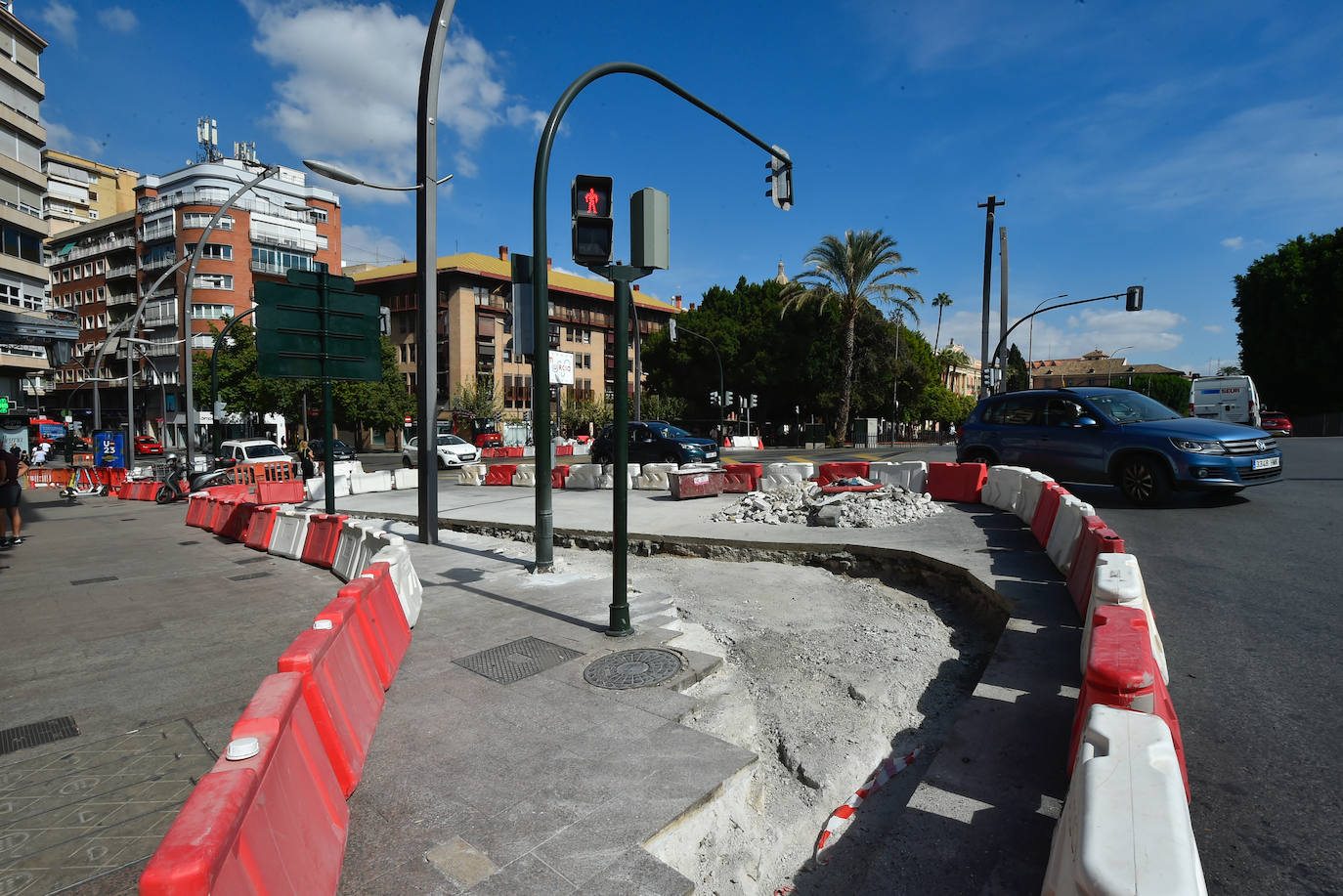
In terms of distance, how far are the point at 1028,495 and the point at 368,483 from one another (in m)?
16.9

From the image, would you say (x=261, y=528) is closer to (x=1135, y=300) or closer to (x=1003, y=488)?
(x=1003, y=488)

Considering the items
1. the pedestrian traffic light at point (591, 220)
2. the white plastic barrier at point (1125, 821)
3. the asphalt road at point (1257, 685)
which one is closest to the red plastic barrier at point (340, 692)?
the white plastic barrier at point (1125, 821)

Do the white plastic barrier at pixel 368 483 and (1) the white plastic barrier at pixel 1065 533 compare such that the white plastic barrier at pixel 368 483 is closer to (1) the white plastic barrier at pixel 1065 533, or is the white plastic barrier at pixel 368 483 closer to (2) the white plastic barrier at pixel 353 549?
(2) the white plastic barrier at pixel 353 549

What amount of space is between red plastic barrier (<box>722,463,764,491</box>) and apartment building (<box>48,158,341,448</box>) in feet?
178

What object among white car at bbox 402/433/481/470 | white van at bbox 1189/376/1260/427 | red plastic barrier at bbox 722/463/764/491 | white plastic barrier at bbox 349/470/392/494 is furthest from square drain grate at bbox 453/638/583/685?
white van at bbox 1189/376/1260/427

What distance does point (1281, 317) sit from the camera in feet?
145

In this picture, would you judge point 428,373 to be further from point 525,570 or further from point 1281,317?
point 1281,317

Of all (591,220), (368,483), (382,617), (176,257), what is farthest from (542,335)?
(176,257)

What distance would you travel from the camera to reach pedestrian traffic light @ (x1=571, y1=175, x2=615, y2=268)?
5.89m

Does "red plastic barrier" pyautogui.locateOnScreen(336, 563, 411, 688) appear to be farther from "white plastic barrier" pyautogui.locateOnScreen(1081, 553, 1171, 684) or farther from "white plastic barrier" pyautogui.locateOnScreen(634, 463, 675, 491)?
"white plastic barrier" pyautogui.locateOnScreen(634, 463, 675, 491)

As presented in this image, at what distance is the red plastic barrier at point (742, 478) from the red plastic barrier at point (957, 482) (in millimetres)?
3867

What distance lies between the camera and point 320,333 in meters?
9.69

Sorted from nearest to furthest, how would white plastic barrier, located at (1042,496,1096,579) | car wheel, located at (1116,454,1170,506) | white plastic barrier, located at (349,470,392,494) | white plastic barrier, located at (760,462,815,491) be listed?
white plastic barrier, located at (1042,496,1096,579) < car wheel, located at (1116,454,1170,506) < white plastic barrier, located at (760,462,815,491) < white plastic barrier, located at (349,470,392,494)

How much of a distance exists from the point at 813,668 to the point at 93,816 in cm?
419
